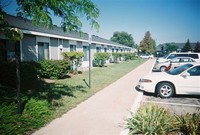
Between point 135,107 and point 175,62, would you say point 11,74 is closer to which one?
point 135,107

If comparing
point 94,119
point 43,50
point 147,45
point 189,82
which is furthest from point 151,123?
point 147,45

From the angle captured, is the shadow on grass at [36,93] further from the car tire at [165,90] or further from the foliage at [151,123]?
the foliage at [151,123]

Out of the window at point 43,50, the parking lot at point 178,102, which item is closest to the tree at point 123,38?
the window at point 43,50

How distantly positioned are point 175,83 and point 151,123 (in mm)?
4202

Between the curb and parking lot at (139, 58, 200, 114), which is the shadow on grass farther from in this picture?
parking lot at (139, 58, 200, 114)

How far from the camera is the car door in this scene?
25.6 feet

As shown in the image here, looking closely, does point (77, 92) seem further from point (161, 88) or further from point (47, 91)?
point (161, 88)

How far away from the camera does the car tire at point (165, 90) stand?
26.7ft

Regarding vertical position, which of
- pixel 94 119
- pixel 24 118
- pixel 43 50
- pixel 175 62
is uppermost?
pixel 43 50

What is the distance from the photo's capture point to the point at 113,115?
577 centimetres

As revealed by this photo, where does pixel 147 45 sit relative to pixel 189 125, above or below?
above

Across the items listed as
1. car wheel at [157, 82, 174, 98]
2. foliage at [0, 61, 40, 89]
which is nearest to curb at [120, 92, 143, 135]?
car wheel at [157, 82, 174, 98]

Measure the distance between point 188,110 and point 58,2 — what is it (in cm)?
555

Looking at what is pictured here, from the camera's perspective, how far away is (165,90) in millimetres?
A: 8180
